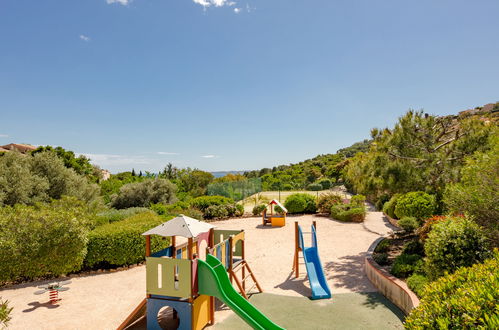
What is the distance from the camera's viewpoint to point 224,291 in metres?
5.13

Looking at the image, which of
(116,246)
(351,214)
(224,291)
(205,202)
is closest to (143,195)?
(205,202)

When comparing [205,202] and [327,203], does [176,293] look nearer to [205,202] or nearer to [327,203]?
[205,202]

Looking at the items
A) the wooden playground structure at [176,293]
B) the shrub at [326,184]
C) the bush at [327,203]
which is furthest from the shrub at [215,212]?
the shrub at [326,184]

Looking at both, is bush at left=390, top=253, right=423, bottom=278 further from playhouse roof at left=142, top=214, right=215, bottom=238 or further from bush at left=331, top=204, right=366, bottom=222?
bush at left=331, top=204, right=366, bottom=222

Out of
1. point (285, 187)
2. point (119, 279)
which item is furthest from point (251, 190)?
point (119, 279)

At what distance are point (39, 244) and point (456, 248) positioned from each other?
31.4 ft

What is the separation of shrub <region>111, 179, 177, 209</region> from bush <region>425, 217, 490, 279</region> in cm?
1925

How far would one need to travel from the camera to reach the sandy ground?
5.81 meters

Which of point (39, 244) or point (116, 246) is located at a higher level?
point (39, 244)

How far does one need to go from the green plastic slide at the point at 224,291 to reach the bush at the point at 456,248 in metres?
3.14

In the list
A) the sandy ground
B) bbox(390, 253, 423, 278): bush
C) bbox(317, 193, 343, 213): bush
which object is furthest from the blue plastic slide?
bbox(317, 193, 343, 213): bush

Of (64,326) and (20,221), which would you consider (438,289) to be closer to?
(64,326)

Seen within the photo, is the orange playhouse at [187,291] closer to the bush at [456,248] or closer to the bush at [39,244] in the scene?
the bush at [456,248]

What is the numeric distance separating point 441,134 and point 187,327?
8429mm
